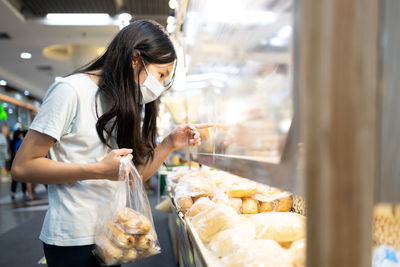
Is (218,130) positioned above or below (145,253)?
above

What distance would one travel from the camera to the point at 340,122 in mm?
399

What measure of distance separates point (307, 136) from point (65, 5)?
6.50m

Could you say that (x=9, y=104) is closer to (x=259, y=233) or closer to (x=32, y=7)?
(x=32, y=7)

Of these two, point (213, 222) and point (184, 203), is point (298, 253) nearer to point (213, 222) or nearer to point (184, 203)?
point (213, 222)

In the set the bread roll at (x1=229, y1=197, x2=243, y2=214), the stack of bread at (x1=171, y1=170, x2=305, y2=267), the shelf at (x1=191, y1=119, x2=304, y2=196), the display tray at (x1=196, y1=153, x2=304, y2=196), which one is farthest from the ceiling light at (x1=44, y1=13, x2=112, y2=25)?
the shelf at (x1=191, y1=119, x2=304, y2=196)

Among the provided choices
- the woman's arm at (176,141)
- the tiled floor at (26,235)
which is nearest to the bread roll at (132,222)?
the woman's arm at (176,141)

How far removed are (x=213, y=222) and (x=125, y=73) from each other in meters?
0.65

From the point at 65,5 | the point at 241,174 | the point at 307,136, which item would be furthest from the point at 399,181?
the point at 65,5

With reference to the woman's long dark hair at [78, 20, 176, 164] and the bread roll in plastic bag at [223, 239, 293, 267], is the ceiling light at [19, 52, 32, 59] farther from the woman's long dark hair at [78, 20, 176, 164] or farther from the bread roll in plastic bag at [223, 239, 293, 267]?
the bread roll in plastic bag at [223, 239, 293, 267]

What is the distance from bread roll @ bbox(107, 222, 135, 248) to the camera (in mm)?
1129

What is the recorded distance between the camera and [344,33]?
0.40 m

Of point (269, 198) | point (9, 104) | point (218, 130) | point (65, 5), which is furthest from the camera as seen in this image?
point (9, 104)

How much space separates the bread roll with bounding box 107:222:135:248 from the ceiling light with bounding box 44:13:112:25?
614 cm

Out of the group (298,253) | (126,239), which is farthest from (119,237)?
(298,253)
